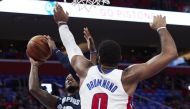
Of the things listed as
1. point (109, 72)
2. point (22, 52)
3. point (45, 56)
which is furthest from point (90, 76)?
point (22, 52)

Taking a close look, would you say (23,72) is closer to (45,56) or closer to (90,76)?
(45,56)

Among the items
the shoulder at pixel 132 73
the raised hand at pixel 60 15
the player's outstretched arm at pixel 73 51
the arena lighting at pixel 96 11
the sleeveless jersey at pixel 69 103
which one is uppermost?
the arena lighting at pixel 96 11

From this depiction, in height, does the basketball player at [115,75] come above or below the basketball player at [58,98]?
above

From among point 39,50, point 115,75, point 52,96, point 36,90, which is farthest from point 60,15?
point 52,96

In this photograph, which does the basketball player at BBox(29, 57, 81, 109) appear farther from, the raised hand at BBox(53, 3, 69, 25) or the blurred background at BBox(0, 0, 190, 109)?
the blurred background at BBox(0, 0, 190, 109)

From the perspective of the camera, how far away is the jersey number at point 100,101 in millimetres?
2346

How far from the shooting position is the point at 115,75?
238 centimetres

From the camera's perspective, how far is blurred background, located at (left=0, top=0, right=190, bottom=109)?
1133cm

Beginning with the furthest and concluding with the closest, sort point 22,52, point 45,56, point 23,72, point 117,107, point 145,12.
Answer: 1. point 22,52
2. point 23,72
3. point 145,12
4. point 45,56
5. point 117,107

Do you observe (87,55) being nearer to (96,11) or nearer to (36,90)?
(96,11)

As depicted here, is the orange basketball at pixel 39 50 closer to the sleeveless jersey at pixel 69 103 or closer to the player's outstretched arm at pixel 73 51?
the sleeveless jersey at pixel 69 103

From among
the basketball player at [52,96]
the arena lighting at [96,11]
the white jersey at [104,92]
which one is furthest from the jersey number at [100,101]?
the arena lighting at [96,11]

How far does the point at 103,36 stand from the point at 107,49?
1137 cm

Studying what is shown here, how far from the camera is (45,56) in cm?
334
